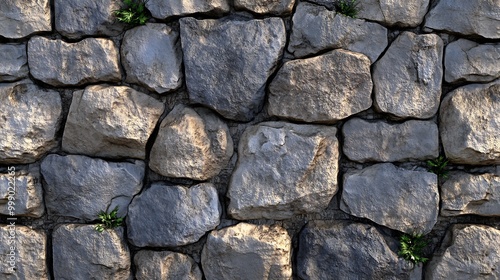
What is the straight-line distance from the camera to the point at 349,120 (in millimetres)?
2438

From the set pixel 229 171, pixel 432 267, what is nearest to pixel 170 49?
pixel 229 171

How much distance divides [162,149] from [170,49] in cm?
42

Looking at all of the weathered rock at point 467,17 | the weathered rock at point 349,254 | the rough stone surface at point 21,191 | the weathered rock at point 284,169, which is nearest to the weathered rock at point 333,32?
the weathered rock at point 467,17

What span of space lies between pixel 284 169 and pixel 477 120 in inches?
31.8

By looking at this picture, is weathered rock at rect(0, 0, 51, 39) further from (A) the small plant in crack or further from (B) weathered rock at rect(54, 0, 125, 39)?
(A) the small plant in crack

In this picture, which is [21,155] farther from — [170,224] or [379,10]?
Answer: [379,10]

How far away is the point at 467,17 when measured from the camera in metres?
2.34

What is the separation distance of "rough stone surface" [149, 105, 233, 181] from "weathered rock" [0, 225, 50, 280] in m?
0.61

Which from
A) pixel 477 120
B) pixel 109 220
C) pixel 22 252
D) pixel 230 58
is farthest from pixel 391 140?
pixel 22 252

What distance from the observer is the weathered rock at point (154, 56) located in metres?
2.43

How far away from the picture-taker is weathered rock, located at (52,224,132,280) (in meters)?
2.49

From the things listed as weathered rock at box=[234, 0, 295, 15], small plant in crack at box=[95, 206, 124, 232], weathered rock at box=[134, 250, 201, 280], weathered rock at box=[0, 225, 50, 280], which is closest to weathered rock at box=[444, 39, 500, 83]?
weathered rock at box=[234, 0, 295, 15]

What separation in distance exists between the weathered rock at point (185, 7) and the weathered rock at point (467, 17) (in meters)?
0.86

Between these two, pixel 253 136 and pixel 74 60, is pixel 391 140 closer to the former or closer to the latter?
pixel 253 136
